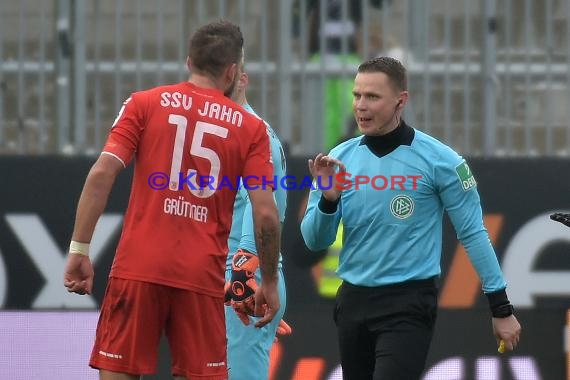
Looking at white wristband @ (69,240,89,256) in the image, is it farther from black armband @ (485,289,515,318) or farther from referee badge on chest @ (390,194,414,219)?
black armband @ (485,289,515,318)

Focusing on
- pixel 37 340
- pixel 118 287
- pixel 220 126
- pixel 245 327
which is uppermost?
pixel 220 126

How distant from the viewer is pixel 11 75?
30.1ft

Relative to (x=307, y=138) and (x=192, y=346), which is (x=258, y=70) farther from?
(x=192, y=346)

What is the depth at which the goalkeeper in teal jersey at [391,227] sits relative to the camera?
223 inches

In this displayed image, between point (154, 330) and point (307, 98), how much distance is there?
4.44m

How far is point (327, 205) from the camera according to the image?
18.5ft

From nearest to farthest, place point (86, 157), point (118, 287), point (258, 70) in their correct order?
point (118, 287) < point (86, 157) < point (258, 70)

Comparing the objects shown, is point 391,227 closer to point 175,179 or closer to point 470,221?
point 470,221

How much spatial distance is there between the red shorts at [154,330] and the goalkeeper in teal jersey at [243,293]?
58 centimetres

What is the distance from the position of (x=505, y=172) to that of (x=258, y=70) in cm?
196

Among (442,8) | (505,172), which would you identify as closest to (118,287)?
(505,172)

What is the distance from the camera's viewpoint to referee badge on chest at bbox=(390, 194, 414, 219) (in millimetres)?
5699

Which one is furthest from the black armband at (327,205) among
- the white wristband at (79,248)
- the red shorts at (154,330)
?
the white wristband at (79,248)

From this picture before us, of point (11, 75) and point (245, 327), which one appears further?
point (11, 75)
